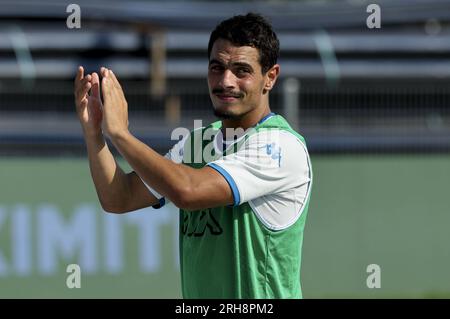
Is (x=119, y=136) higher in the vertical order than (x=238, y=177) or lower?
higher

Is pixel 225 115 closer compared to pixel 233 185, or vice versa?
pixel 233 185

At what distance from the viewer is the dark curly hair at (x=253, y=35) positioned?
4195mm

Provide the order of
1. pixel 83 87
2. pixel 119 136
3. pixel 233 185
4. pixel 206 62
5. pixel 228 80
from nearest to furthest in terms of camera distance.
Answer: pixel 119 136 → pixel 233 185 → pixel 228 80 → pixel 83 87 → pixel 206 62

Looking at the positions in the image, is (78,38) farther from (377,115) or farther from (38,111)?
(377,115)

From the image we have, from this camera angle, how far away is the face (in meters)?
4.17

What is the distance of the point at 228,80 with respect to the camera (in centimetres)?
415

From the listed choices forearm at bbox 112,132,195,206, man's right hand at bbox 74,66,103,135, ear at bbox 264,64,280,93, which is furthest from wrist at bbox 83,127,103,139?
ear at bbox 264,64,280,93

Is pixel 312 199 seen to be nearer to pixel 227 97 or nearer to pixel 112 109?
pixel 227 97

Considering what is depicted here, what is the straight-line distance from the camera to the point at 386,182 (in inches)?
464

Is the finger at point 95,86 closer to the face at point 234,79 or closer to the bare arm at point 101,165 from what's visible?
the bare arm at point 101,165

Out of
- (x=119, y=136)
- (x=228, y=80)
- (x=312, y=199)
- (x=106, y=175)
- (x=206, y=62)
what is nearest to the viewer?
(x=119, y=136)

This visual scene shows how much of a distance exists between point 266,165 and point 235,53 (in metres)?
0.46

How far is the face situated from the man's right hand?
473 mm

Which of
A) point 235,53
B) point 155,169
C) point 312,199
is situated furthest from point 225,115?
point 312,199
